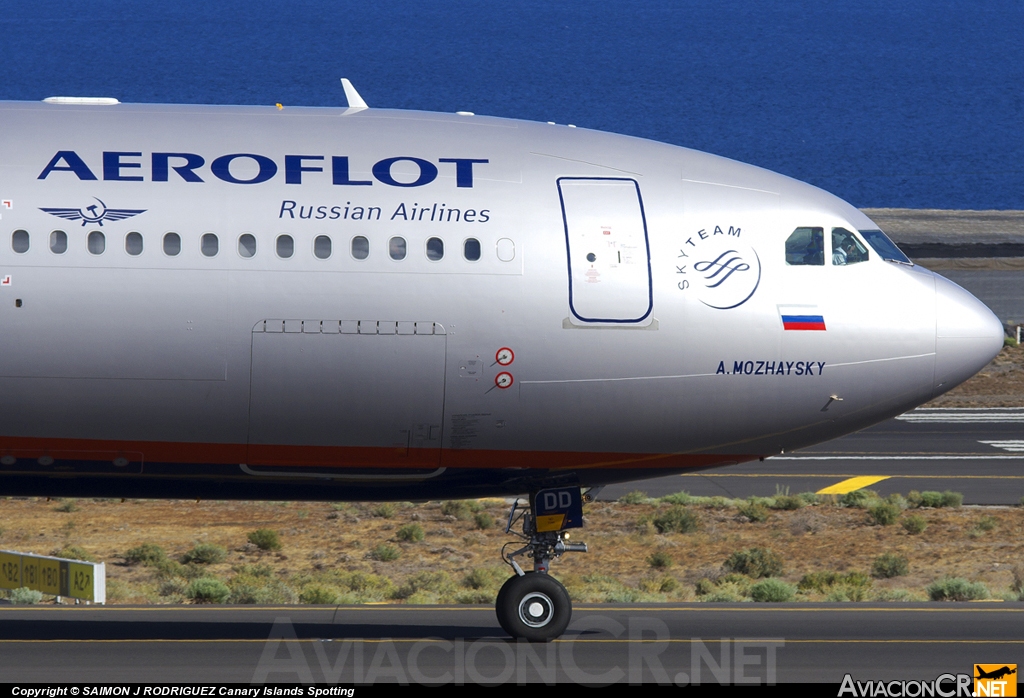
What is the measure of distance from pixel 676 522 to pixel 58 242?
19.9 m

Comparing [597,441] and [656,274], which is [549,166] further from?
[597,441]

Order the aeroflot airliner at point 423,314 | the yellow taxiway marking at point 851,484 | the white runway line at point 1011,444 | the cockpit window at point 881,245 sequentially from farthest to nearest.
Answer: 1. the white runway line at point 1011,444
2. the yellow taxiway marking at point 851,484
3. the cockpit window at point 881,245
4. the aeroflot airliner at point 423,314

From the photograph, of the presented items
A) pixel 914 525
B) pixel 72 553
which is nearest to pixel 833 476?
pixel 914 525

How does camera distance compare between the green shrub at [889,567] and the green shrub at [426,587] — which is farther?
the green shrub at [889,567]

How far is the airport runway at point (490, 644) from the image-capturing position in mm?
13953

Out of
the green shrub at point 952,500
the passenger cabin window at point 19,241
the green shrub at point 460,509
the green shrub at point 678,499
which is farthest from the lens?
the green shrub at point 678,499

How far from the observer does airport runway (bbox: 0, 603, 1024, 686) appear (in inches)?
549

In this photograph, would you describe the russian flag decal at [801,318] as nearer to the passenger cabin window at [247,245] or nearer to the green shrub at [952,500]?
the passenger cabin window at [247,245]

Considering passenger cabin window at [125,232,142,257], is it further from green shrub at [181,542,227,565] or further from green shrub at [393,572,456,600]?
green shrub at [181,542,227,565]

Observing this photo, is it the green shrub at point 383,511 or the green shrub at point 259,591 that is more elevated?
the green shrub at point 383,511

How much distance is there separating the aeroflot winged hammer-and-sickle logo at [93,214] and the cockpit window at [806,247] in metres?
7.28

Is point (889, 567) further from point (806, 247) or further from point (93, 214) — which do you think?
point (93, 214)

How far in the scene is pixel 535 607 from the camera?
49.1 feet

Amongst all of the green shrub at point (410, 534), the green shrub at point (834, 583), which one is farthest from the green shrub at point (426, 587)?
the green shrub at point (834, 583)
